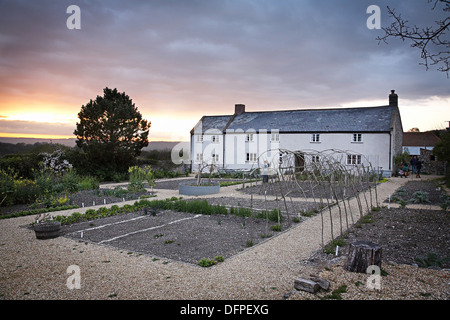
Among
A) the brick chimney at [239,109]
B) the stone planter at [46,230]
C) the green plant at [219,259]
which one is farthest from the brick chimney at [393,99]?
the stone planter at [46,230]

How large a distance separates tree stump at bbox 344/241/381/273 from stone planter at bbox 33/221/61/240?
22.8ft

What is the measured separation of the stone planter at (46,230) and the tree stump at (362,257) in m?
6.96

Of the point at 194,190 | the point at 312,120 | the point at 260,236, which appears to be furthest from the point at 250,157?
the point at 260,236

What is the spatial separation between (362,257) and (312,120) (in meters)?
26.0

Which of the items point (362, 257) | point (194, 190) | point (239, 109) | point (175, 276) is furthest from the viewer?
point (239, 109)

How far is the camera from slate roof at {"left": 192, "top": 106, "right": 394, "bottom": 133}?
2700 cm

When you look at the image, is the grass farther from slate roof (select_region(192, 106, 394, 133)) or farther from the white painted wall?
slate roof (select_region(192, 106, 394, 133))

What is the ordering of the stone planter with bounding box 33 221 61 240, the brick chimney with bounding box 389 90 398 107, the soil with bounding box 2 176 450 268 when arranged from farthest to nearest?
the brick chimney with bounding box 389 90 398 107 → the stone planter with bounding box 33 221 61 240 → the soil with bounding box 2 176 450 268

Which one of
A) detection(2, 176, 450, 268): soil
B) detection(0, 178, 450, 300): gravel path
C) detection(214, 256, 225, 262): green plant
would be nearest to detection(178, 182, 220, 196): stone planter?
detection(2, 176, 450, 268): soil

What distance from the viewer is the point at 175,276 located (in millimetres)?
5418

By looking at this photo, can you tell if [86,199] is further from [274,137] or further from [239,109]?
[239,109]
